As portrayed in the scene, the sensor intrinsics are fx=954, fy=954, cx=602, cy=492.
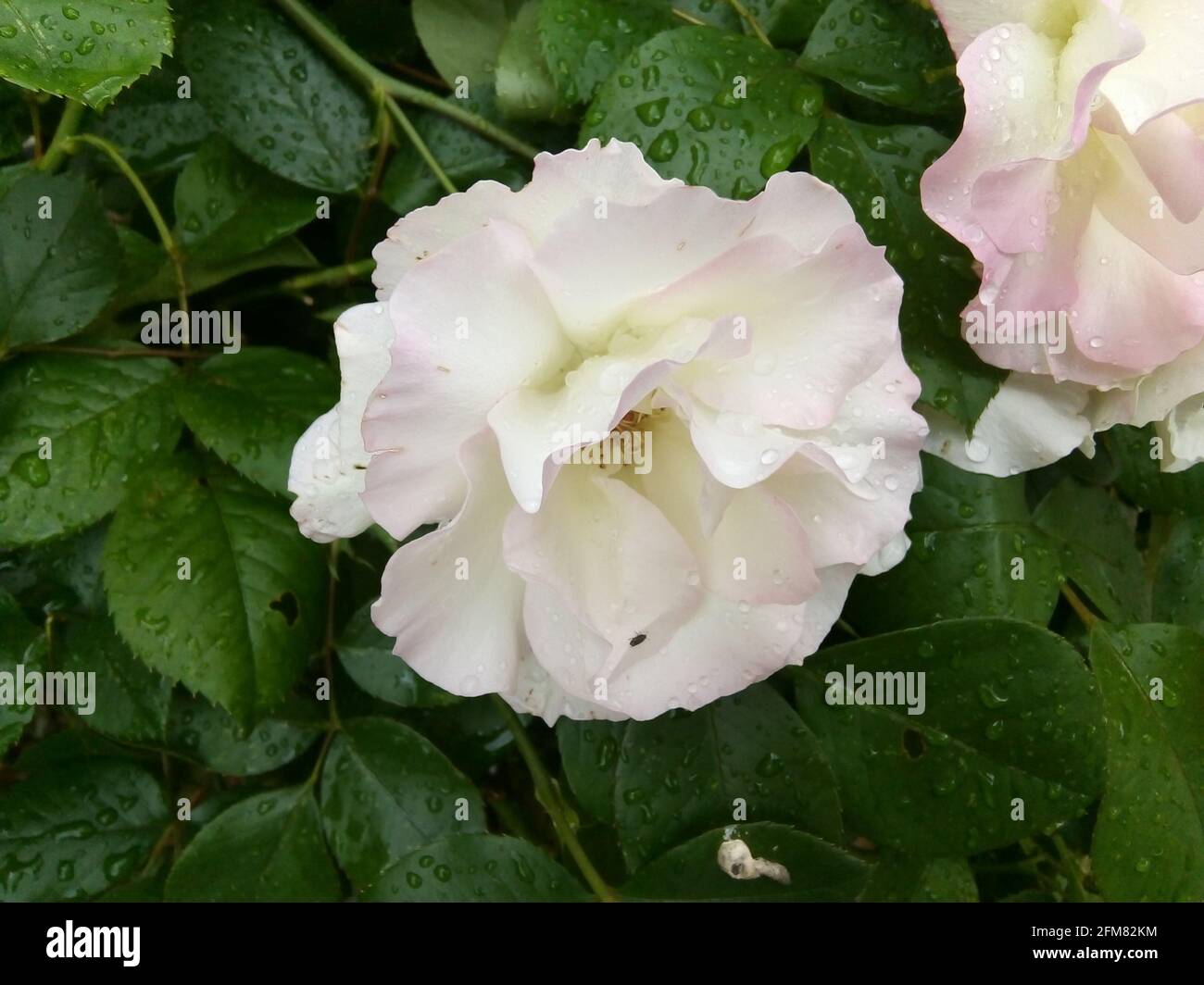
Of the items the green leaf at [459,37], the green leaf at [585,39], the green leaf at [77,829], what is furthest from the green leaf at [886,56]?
the green leaf at [77,829]

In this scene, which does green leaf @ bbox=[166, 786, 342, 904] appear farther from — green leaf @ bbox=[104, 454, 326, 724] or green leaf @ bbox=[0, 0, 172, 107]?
green leaf @ bbox=[0, 0, 172, 107]

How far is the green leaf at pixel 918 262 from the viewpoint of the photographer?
1.79ft

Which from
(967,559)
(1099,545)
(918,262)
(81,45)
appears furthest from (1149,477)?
(81,45)

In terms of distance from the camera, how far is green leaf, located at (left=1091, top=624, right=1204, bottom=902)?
2.00ft

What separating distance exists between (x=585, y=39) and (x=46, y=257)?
380mm

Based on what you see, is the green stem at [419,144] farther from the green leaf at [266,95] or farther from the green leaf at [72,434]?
the green leaf at [72,434]

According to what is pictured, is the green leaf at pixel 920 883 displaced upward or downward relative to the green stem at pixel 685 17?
downward

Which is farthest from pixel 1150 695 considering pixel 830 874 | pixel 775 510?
pixel 775 510

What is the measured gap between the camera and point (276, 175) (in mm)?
678

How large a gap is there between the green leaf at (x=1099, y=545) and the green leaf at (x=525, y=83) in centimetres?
43

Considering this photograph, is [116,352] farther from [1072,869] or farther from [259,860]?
[1072,869]

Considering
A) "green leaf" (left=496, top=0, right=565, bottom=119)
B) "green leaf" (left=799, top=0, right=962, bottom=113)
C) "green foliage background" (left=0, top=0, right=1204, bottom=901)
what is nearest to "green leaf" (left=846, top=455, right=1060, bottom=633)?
"green foliage background" (left=0, top=0, right=1204, bottom=901)

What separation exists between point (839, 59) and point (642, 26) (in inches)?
4.8
